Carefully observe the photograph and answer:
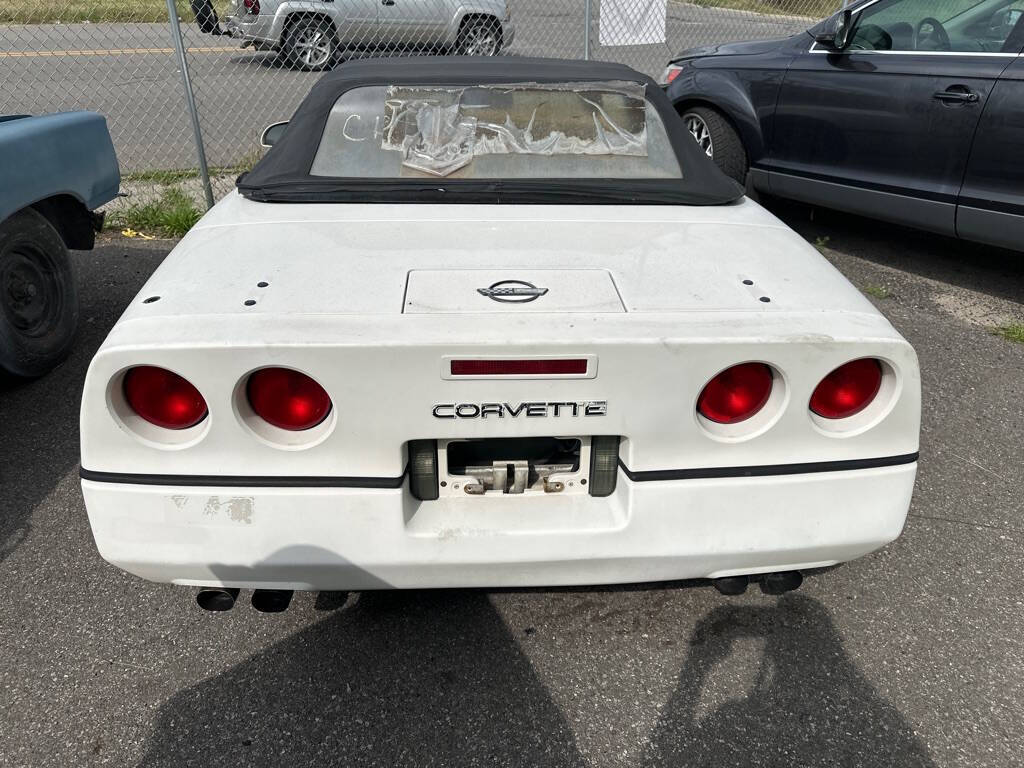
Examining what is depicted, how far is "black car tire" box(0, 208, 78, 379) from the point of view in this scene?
3529mm

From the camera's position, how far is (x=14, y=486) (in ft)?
9.78

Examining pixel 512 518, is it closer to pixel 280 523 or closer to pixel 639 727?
pixel 280 523

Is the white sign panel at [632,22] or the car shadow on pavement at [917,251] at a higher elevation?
the white sign panel at [632,22]

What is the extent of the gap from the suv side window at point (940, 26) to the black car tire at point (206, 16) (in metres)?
4.90

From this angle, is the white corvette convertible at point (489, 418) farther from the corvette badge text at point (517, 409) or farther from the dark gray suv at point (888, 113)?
the dark gray suv at point (888, 113)

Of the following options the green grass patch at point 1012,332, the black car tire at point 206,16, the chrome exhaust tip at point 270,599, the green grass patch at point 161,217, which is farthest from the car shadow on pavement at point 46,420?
the green grass patch at point 1012,332

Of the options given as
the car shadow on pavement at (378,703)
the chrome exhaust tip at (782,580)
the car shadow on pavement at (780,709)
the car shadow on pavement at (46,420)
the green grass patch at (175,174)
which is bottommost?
the car shadow on pavement at (46,420)

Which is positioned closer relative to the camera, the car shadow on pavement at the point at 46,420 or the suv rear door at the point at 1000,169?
the car shadow on pavement at the point at 46,420

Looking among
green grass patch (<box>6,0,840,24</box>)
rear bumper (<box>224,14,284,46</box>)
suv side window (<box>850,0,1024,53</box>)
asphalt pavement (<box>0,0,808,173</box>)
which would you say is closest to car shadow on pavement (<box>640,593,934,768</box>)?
suv side window (<box>850,0,1024,53</box>)

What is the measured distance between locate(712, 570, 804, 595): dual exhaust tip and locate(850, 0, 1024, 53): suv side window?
12.8ft

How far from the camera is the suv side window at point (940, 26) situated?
15.0 ft

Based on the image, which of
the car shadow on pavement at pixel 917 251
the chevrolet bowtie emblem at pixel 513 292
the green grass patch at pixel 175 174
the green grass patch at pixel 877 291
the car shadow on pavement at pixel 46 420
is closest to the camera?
the chevrolet bowtie emblem at pixel 513 292

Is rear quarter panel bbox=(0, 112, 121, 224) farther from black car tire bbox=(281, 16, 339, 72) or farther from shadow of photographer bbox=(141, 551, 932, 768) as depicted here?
black car tire bbox=(281, 16, 339, 72)

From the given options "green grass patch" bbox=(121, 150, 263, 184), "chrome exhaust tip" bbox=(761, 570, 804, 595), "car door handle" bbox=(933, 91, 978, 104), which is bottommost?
"green grass patch" bbox=(121, 150, 263, 184)
